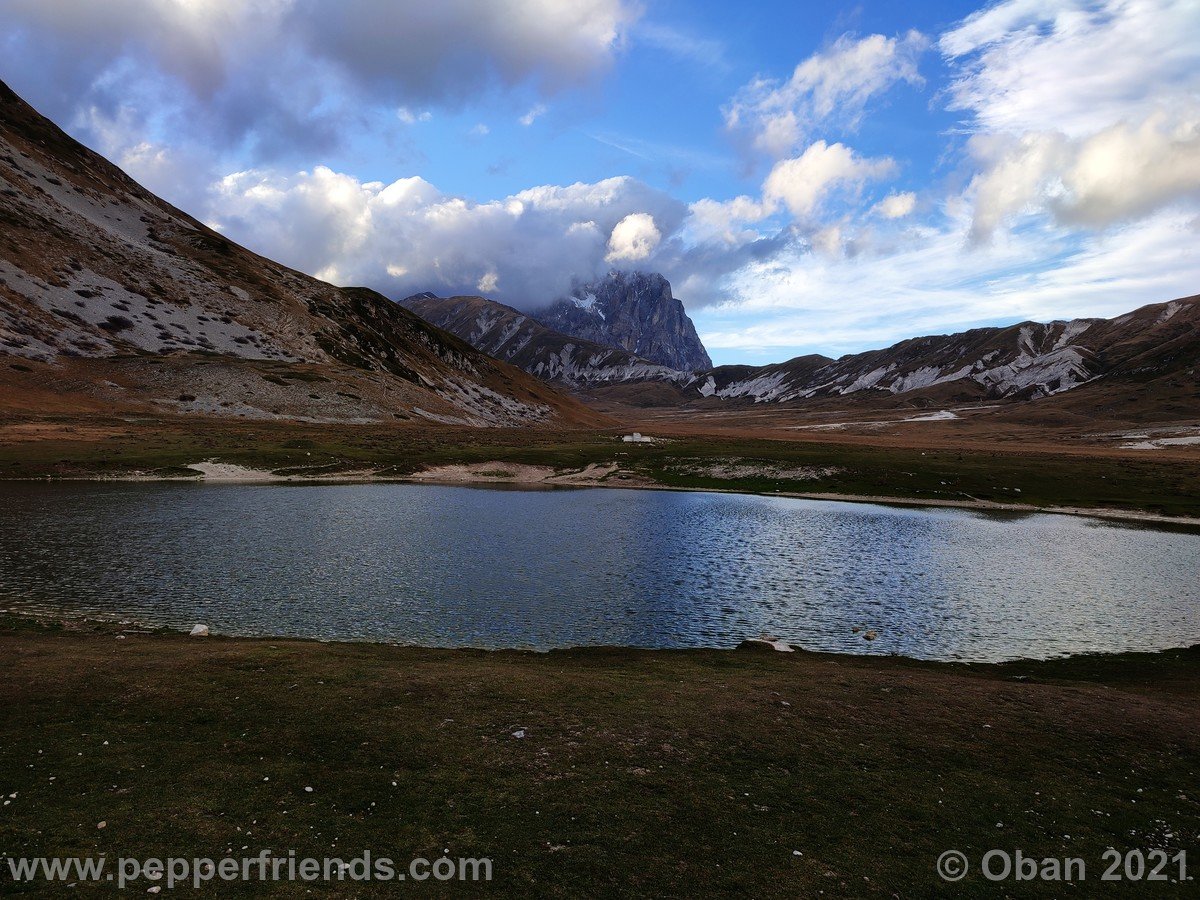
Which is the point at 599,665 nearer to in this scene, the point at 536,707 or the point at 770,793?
the point at 536,707

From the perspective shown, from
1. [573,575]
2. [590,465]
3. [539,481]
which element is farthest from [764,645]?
[590,465]

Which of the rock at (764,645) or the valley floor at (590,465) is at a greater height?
the valley floor at (590,465)

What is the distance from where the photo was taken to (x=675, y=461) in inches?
4510

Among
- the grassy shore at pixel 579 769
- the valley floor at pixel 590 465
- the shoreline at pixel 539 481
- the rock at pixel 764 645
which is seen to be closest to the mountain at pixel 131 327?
the valley floor at pixel 590 465

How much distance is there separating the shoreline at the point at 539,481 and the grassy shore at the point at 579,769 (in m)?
62.9

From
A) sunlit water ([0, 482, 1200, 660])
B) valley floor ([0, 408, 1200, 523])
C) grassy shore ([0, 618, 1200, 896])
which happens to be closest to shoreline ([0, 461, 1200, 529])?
valley floor ([0, 408, 1200, 523])

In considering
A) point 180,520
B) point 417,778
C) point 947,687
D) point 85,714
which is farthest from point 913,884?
point 180,520

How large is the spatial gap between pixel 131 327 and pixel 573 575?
16747cm

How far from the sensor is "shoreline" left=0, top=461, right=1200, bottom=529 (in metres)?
Answer: 79.8

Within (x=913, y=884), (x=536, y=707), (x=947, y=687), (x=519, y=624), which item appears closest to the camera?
(x=913, y=884)

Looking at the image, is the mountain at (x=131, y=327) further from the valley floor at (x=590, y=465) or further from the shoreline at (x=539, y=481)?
the shoreline at (x=539, y=481)

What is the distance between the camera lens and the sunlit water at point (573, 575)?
32000 mm

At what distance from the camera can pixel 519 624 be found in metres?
32.1

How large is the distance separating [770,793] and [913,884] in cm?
351
